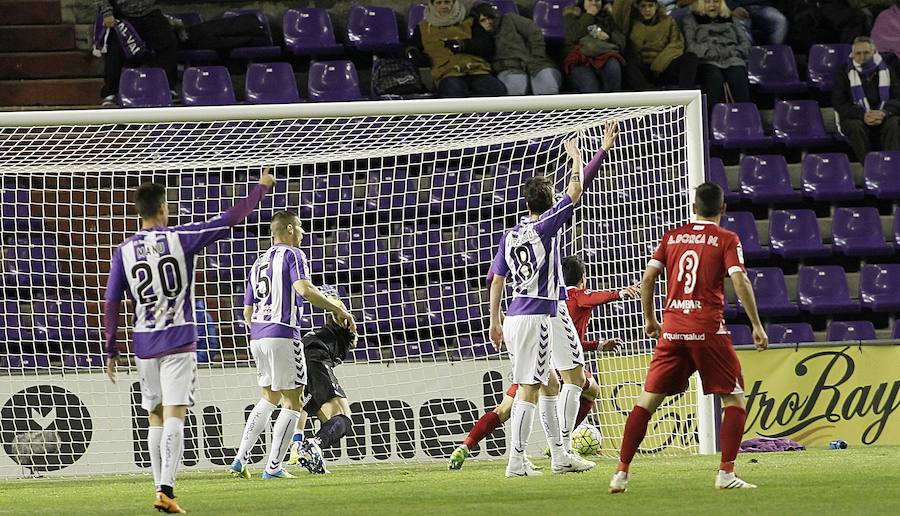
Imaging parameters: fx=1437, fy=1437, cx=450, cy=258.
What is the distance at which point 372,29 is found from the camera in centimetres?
1614

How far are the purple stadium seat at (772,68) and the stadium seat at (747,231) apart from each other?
2305 millimetres

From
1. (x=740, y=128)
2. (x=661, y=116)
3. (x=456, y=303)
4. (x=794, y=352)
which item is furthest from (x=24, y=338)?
(x=740, y=128)

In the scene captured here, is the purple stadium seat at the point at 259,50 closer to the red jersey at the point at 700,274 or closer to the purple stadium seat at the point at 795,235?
the purple stadium seat at the point at 795,235

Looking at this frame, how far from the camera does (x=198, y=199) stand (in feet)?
40.5

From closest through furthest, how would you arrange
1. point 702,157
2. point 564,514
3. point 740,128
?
point 564,514 → point 702,157 → point 740,128

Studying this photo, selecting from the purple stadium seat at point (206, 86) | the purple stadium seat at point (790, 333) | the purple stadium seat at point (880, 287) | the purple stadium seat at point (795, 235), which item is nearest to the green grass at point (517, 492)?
the purple stadium seat at point (790, 333)

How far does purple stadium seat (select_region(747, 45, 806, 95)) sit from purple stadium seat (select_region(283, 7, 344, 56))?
4726 millimetres

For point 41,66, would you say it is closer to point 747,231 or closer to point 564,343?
point 747,231

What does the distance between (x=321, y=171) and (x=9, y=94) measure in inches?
170

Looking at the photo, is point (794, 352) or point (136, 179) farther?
point (136, 179)

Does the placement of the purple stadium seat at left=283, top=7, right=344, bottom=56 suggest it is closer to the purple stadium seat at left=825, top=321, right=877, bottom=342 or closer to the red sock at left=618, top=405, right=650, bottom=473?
the purple stadium seat at left=825, top=321, right=877, bottom=342

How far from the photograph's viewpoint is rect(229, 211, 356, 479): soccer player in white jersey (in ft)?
32.1

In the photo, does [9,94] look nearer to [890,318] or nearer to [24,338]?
[24,338]

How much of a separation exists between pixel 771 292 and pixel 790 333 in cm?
54
